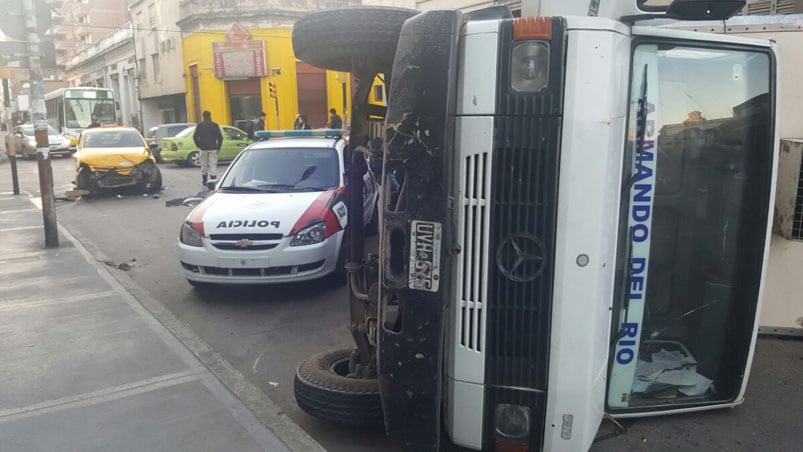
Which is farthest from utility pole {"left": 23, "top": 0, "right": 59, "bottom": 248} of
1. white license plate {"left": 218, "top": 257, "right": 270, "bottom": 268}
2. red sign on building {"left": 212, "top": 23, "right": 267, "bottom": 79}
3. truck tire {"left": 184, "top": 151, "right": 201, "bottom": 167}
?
red sign on building {"left": 212, "top": 23, "right": 267, "bottom": 79}

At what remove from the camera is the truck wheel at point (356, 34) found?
316 centimetres

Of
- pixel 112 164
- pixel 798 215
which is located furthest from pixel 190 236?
pixel 112 164

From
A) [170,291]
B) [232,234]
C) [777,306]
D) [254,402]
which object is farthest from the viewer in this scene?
[170,291]

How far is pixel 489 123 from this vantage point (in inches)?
Result: 103

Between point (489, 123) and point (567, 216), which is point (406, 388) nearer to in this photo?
point (567, 216)

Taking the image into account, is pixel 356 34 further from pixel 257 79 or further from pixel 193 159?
pixel 257 79

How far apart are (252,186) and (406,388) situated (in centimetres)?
475

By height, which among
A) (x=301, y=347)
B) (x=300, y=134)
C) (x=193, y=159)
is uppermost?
(x=300, y=134)

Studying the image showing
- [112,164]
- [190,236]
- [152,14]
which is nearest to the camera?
[190,236]

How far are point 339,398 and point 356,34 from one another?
1.96m

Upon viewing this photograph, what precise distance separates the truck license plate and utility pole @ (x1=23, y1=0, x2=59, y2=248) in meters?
7.66

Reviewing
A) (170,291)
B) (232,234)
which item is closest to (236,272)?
(232,234)

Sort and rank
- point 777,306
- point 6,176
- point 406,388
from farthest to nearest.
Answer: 1. point 6,176
2. point 777,306
3. point 406,388

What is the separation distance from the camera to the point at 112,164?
44.6 ft
